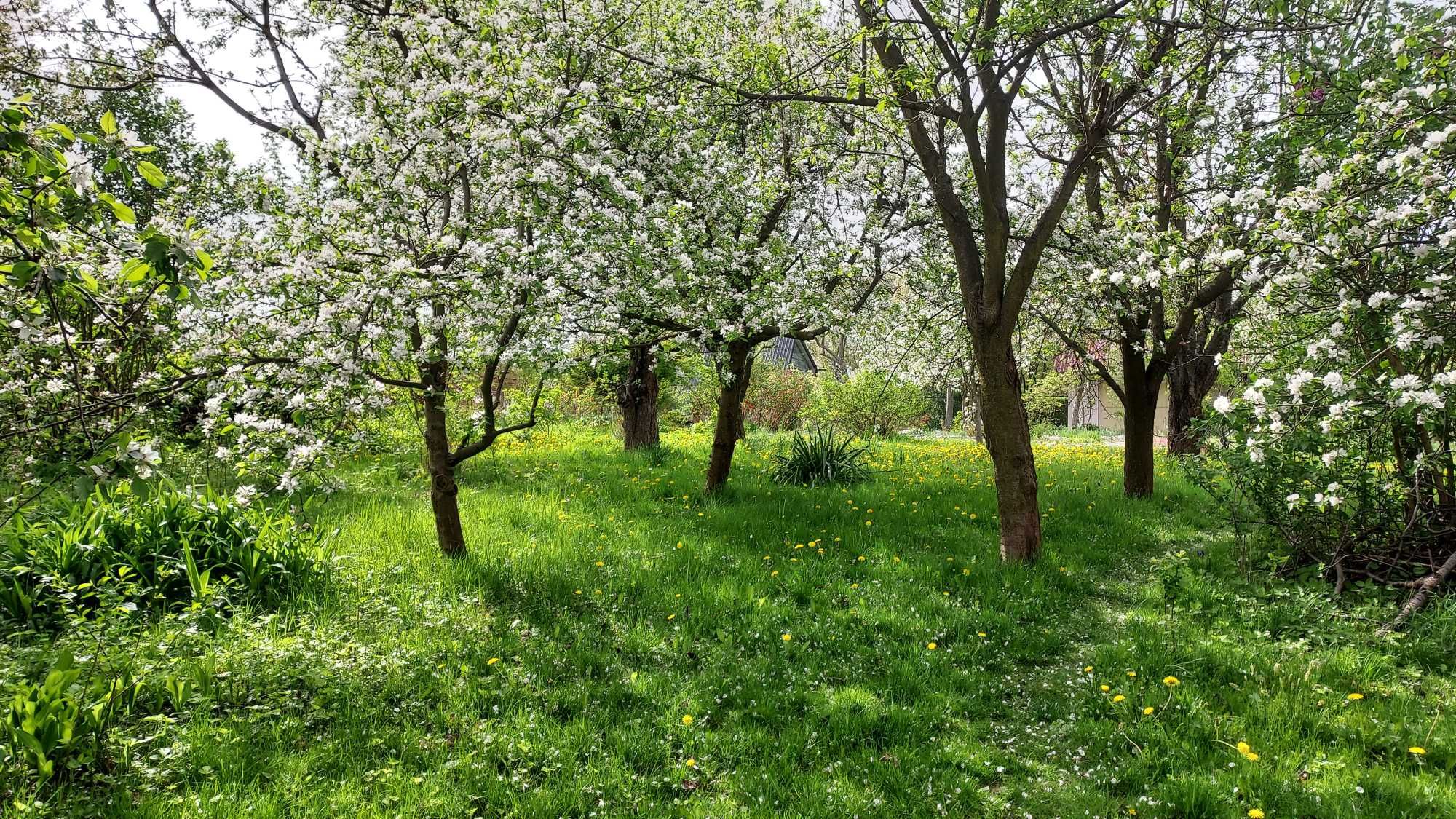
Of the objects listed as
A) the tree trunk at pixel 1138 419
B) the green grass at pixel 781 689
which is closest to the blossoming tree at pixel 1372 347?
the green grass at pixel 781 689

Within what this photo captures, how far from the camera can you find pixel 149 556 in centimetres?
466

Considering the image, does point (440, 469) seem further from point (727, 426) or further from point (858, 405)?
point (858, 405)

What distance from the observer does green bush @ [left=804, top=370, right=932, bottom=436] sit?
18.5m

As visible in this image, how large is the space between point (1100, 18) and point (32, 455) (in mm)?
6960

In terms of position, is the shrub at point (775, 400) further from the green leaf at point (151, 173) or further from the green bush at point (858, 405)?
the green leaf at point (151, 173)

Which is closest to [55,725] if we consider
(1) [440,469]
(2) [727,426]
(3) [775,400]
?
(1) [440,469]

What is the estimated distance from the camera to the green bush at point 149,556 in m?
4.18

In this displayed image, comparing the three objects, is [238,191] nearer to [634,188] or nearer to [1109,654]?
[634,188]

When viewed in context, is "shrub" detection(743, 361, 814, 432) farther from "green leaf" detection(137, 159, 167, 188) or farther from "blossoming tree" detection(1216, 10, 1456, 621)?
"green leaf" detection(137, 159, 167, 188)

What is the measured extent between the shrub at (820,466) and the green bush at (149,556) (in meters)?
5.80

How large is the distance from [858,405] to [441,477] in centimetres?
1461

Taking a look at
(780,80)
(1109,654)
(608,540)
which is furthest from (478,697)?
(780,80)

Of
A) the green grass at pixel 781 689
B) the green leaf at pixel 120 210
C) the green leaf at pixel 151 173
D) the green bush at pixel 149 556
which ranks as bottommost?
the green grass at pixel 781 689

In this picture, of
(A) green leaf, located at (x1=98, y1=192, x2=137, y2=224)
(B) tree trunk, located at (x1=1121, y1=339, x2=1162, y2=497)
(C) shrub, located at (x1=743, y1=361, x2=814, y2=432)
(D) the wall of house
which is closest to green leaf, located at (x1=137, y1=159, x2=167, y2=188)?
(A) green leaf, located at (x1=98, y1=192, x2=137, y2=224)
